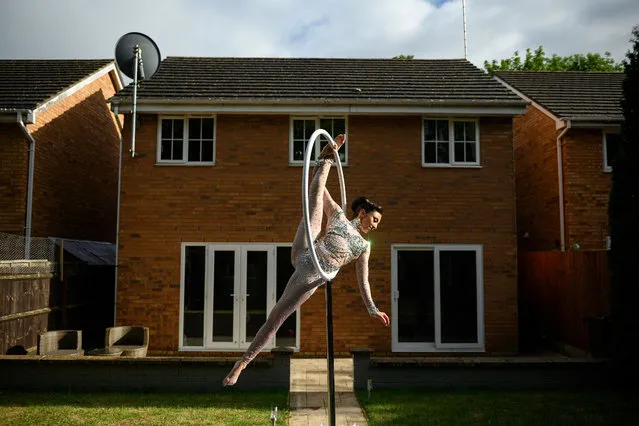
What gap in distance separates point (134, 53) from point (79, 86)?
5969mm

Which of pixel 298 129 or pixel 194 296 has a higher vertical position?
pixel 298 129

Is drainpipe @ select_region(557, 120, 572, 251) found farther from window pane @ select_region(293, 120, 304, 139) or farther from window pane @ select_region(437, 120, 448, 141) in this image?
window pane @ select_region(293, 120, 304, 139)

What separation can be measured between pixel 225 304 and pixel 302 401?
4.35 metres

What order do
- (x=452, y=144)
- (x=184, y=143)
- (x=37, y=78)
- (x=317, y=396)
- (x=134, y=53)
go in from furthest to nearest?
(x=37, y=78) < (x=452, y=144) < (x=184, y=143) < (x=134, y=53) < (x=317, y=396)

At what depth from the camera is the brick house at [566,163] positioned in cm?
1450

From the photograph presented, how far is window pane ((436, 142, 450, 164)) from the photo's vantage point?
13.1 metres

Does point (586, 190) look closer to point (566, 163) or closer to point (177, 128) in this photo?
point (566, 163)

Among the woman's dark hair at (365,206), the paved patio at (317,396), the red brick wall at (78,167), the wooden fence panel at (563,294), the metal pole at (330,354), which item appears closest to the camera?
the woman's dark hair at (365,206)

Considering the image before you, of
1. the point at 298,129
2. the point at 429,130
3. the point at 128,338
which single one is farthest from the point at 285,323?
the point at 429,130

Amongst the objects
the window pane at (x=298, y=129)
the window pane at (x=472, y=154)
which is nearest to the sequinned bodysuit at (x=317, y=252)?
the window pane at (x=298, y=129)

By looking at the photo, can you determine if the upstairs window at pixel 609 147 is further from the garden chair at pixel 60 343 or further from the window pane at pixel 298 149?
the garden chair at pixel 60 343

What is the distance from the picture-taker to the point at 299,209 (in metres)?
12.6

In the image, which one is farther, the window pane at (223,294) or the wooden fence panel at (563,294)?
the window pane at (223,294)

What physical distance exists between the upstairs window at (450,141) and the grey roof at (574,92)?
317 cm
